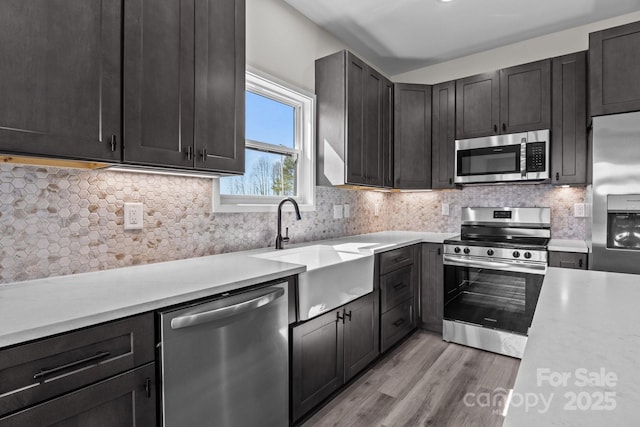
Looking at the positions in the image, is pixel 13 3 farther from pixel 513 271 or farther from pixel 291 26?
pixel 513 271

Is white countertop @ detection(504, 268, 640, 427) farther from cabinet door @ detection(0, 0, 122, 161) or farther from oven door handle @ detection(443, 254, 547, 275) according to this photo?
oven door handle @ detection(443, 254, 547, 275)

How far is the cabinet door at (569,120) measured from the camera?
275 centimetres

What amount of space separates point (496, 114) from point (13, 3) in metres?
3.28

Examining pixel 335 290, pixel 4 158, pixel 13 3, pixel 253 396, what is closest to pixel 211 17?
pixel 13 3

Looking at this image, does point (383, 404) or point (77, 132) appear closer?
point (77, 132)

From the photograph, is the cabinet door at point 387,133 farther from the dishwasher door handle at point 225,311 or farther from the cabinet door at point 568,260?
the dishwasher door handle at point 225,311

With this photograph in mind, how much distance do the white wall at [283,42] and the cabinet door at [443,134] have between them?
1.21 meters

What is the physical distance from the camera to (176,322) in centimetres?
120

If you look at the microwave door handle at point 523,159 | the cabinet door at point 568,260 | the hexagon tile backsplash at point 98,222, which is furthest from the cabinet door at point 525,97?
the hexagon tile backsplash at point 98,222

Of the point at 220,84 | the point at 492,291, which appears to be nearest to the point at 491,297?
the point at 492,291

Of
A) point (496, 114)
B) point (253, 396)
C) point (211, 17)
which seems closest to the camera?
point (253, 396)

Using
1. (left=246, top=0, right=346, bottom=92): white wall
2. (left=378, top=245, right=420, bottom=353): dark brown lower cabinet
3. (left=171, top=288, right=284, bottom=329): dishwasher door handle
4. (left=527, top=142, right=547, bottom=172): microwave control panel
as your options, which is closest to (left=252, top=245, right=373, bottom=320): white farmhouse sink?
(left=171, top=288, right=284, bottom=329): dishwasher door handle

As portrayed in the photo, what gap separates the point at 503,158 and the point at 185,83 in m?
2.68

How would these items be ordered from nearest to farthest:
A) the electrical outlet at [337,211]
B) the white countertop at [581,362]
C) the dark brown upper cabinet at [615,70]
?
the white countertop at [581,362]
the dark brown upper cabinet at [615,70]
the electrical outlet at [337,211]
